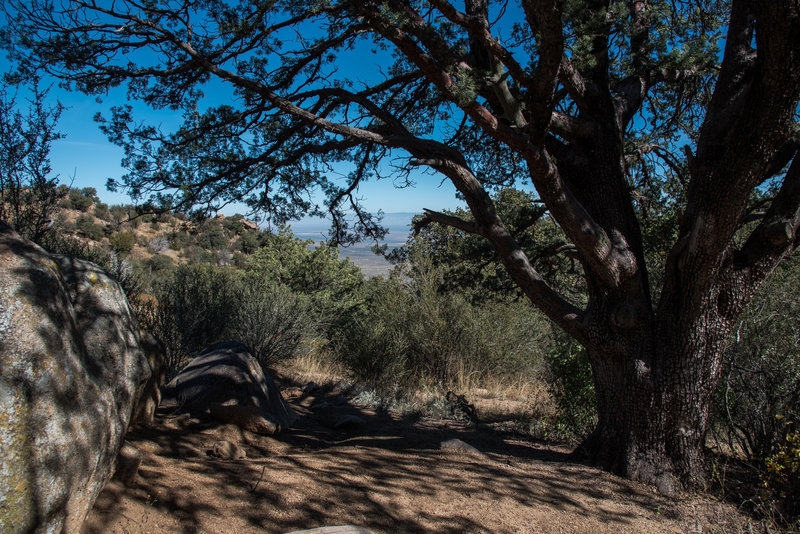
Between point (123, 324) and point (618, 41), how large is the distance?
18.9ft

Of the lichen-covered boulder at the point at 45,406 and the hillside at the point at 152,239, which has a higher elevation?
the hillside at the point at 152,239

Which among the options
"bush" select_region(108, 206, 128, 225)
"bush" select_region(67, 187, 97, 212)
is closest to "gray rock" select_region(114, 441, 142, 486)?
→ "bush" select_region(67, 187, 97, 212)

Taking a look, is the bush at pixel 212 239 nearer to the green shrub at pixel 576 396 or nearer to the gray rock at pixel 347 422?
the gray rock at pixel 347 422

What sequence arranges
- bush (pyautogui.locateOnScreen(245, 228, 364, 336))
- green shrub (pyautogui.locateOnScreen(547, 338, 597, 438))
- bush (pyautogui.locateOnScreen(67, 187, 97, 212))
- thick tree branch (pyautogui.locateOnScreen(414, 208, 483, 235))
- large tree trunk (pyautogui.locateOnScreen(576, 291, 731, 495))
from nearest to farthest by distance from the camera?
large tree trunk (pyautogui.locateOnScreen(576, 291, 731, 495)) < thick tree branch (pyautogui.locateOnScreen(414, 208, 483, 235)) < green shrub (pyautogui.locateOnScreen(547, 338, 597, 438)) < bush (pyautogui.locateOnScreen(245, 228, 364, 336)) < bush (pyautogui.locateOnScreen(67, 187, 97, 212))

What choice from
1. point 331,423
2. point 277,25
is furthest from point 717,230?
point 331,423

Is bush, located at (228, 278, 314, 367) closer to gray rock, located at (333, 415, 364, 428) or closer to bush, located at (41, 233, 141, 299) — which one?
bush, located at (41, 233, 141, 299)

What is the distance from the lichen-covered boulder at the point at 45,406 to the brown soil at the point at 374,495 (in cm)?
40

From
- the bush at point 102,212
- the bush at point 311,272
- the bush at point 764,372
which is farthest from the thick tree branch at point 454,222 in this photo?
the bush at point 102,212

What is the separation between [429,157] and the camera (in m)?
4.62

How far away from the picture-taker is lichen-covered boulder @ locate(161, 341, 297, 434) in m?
5.17

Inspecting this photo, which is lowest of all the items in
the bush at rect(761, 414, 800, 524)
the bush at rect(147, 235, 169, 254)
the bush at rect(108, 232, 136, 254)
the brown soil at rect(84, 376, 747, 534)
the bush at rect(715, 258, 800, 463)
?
the brown soil at rect(84, 376, 747, 534)

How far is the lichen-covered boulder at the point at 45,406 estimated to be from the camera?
1843mm

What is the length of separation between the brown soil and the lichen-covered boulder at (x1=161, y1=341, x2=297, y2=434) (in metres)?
0.24

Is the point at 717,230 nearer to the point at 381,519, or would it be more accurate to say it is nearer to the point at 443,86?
the point at 443,86
